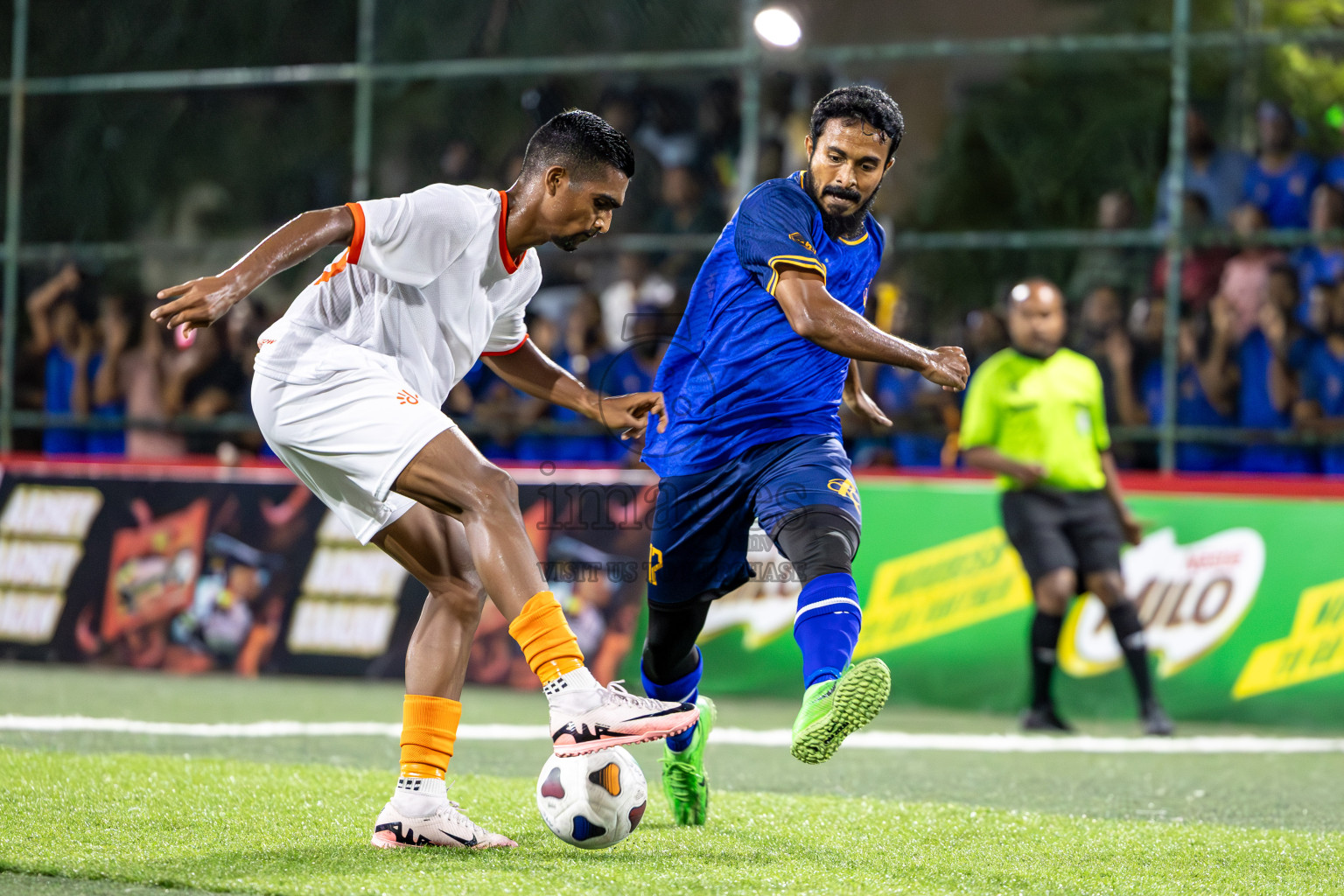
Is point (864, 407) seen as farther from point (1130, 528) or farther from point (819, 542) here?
point (1130, 528)

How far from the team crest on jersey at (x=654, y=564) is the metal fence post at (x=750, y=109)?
7.39 metres

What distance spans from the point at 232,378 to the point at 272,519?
287cm

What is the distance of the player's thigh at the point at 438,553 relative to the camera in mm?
4793

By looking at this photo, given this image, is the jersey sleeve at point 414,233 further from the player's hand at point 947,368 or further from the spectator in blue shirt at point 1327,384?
the spectator in blue shirt at point 1327,384

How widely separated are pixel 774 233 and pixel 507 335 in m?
0.95

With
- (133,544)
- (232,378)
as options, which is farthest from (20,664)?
(232,378)

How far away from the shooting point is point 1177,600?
9.55 metres

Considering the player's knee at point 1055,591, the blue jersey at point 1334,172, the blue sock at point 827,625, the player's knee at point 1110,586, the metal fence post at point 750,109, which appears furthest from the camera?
the metal fence post at point 750,109

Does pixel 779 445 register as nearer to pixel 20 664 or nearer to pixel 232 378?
pixel 20 664

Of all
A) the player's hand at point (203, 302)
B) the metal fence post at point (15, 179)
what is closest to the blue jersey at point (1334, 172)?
the player's hand at point (203, 302)

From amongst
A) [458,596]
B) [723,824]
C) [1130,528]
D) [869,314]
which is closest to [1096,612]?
[1130,528]

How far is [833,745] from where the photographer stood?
13.9 feet

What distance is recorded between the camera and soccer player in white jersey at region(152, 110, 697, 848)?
4.34 m

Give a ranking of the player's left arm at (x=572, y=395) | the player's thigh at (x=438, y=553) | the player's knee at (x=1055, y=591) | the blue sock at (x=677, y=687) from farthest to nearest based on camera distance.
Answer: the player's knee at (x=1055, y=591) < the blue sock at (x=677, y=687) < the player's left arm at (x=572, y=395) < the player's thigh at (x=438, y=553)
